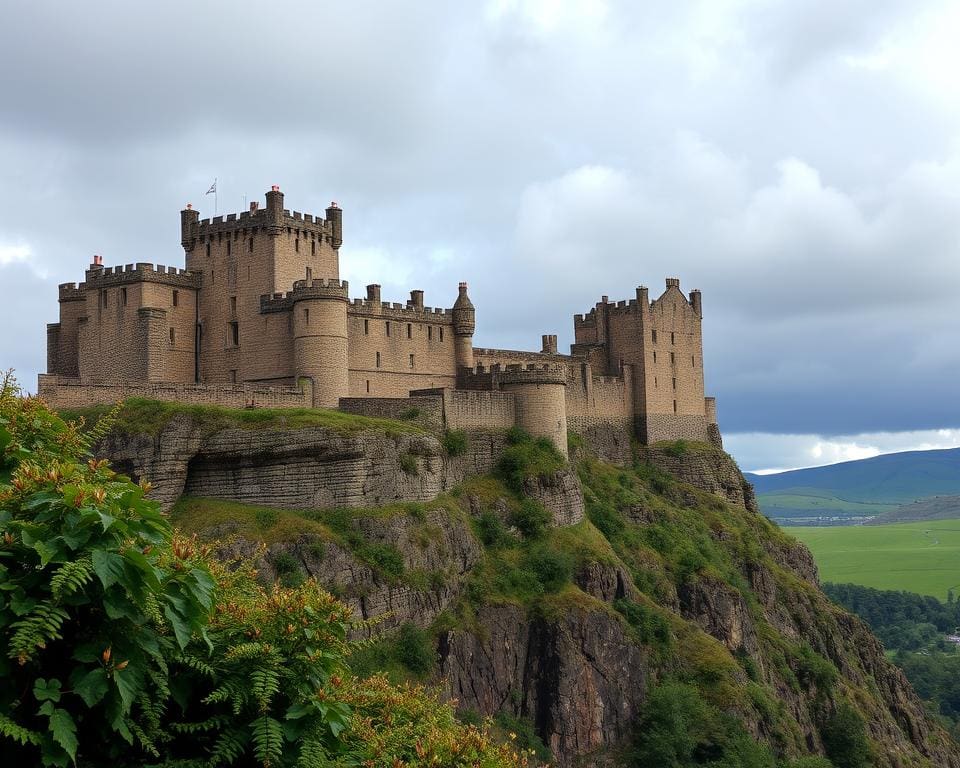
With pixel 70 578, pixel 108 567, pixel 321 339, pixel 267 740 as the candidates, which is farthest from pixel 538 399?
pixel 70 578

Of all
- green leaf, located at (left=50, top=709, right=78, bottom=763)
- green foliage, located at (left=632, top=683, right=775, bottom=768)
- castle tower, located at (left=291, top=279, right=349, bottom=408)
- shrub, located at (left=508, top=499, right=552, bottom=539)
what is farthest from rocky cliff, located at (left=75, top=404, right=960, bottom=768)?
green leaf, located at (left=50, top=709, right=78, bottom=763)

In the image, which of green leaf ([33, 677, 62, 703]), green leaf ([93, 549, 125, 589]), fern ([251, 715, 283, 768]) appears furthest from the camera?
fern ([251, 715, 283, 768])

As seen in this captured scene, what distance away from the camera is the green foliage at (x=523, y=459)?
79.2m

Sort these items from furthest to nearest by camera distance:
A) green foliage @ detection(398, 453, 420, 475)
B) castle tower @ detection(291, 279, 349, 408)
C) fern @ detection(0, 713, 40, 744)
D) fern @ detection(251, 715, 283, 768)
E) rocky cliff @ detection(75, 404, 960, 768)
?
castle tower @ detection(291, 279, 349, 408) < green foliage @ detection(398, 453, 420, 475) < rocky cliff @ detection(75, 404, 960, 768) < fern @ detection(251, 715, 283, 768) < fern @ detection(0, 713, 40, 744)

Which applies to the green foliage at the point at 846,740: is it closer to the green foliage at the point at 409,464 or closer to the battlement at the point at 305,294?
the green foliage at the point at 409,464

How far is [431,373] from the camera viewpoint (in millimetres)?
86750

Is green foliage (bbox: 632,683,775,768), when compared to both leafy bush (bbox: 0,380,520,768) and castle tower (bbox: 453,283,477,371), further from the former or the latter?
leafy bush (bbox: 0,380,520,768)

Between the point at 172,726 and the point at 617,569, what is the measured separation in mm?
63686

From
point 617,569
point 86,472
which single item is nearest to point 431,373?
point 617,569

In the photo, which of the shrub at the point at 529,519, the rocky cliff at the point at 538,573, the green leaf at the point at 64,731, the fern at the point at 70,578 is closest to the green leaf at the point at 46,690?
the green leaf at the point at 64,731

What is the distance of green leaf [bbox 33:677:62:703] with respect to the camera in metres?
15.9

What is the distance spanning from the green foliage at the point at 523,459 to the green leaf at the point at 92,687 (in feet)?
208

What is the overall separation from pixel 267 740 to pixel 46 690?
3.37 metres

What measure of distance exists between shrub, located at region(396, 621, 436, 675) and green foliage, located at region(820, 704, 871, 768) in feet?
125
